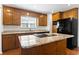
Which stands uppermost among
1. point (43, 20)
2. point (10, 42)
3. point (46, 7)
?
point (46, 7)

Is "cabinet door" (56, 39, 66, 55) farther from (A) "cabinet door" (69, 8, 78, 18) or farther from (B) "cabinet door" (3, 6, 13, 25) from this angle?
(B) "cabinet door" (3, 6, 13, 25)

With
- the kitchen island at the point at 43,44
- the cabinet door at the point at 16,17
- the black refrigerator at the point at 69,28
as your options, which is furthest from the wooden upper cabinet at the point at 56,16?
the cabinet door at the point at 16,17

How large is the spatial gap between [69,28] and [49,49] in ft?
1.33

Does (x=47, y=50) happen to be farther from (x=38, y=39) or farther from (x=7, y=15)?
(x=7, y=15)

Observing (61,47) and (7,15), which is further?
(61,47)

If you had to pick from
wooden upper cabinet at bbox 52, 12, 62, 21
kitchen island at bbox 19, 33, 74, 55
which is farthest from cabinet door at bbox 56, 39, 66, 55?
wooden upper cabinet at bbox 52, 12, 62, 21

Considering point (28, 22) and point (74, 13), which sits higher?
point (74, 13)

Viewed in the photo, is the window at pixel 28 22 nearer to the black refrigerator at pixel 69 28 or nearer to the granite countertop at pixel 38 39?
the granite countertop at pixel 38 39

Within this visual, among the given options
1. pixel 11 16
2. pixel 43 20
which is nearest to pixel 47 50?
pixel 43 20

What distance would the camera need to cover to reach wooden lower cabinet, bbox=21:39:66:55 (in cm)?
133

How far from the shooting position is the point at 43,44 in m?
1.38
